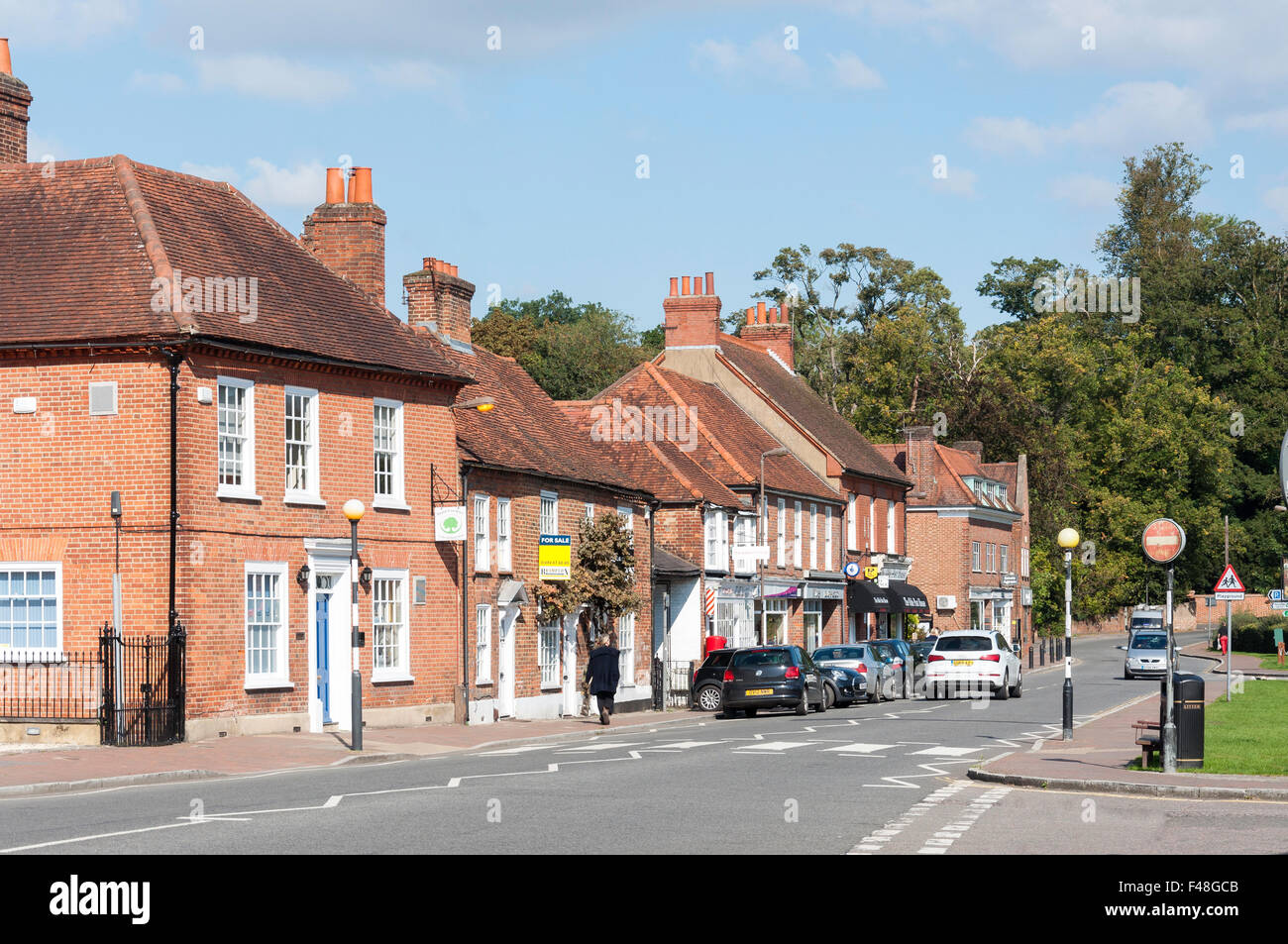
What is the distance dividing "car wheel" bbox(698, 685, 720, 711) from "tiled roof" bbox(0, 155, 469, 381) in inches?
446

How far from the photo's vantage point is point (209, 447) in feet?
88.4

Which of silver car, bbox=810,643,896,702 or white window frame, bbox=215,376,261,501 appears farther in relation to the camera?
silver car, bbox=810,643,896,702

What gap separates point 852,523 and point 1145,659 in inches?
492

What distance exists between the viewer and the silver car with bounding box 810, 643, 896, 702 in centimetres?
4097

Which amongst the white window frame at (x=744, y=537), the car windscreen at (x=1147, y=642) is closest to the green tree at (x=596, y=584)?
the white window frame at (x=744, y=537)

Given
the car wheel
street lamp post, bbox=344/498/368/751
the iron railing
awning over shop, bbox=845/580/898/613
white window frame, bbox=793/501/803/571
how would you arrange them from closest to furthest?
1. street lamp post, bbox=344/498/368/751
2. the iron railing
3. the car wheel
4. white window frame, bbox=793/501/803/571
5. awning over shop, bbox=845/580/898/613

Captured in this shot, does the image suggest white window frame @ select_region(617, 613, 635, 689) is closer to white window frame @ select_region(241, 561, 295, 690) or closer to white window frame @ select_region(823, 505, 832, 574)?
white window frame @ select_region(241, 561, 295, 690)

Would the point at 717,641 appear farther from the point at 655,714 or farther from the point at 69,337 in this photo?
the point at 69,337

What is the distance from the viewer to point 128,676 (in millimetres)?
25906

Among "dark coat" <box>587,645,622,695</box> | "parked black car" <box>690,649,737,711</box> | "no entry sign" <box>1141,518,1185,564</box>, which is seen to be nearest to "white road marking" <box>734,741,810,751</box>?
"no entry sign" <box>1141,518,1185,564</box>

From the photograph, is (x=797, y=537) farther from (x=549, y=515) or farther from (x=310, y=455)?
(x=310, y=455)

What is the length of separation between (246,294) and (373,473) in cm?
408

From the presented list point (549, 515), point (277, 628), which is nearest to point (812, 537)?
point (549, 515)
